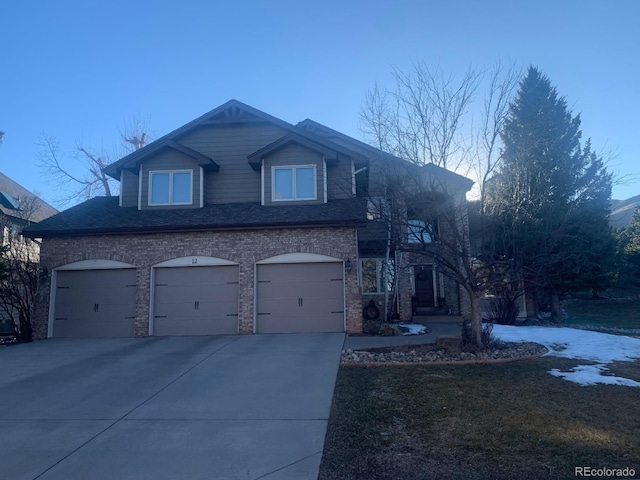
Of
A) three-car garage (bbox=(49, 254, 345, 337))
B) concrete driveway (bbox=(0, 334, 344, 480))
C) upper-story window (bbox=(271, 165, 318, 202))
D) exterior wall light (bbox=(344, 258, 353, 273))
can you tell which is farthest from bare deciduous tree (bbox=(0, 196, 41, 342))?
exterior wall light (bbox=(344, 258, 353, 273))

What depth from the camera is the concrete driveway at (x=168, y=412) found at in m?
4.21

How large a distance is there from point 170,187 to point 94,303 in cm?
458

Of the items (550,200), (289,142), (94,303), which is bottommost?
(94,303)

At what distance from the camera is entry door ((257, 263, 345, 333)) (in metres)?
12.3

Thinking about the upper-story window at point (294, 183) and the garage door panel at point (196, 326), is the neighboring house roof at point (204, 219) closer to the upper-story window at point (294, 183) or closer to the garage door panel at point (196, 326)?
the upper-story window at point (294, 183)

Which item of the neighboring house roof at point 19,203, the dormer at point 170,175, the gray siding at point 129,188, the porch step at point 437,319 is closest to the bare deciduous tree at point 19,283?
the gray siding at point 129,188

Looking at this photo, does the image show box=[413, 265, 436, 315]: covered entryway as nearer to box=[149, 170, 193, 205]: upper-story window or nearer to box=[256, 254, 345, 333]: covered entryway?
box=[256, 254, 345, 333]: covered entryway

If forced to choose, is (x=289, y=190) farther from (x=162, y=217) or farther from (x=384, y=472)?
(x=384, y=472)

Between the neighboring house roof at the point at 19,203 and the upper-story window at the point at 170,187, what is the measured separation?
9601 mm

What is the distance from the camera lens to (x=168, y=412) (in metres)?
5.75

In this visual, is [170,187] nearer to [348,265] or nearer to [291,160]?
[291,160]

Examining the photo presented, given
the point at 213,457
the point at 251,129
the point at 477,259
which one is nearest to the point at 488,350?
the point at 477,259

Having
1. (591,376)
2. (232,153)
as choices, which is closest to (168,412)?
(591,376)

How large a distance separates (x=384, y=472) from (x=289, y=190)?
36.7ft
